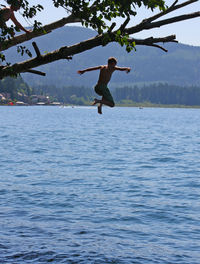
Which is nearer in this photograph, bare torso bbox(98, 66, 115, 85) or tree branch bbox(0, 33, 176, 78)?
tree branch bbox(0, 33, 176, 78)

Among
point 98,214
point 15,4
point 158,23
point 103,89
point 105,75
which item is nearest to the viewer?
point 15,4

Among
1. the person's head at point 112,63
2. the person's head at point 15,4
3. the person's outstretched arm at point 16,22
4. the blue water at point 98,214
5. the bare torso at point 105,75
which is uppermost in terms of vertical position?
the person's head at point 15,4

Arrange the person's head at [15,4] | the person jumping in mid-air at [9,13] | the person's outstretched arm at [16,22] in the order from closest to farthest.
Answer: the person's head at [15,4]
the person jumping in mid-air at [9,13]
the person's outstretched arm at [16,22]

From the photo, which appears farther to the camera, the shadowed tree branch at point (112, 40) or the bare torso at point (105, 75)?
the bare torso at point (105, 75)

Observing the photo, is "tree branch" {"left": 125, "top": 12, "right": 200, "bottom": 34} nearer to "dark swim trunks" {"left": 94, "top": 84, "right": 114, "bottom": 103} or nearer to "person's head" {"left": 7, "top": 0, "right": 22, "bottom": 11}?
"dark swim trunks" {"left": 94, "top": 84, "right": 114, "bottom": 103}

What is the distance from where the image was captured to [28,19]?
11930 millimetres

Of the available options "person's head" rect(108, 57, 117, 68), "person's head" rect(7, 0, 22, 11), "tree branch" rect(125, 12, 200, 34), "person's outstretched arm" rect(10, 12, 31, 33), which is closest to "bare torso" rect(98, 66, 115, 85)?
"person's head" rect(108, 57, 117, 68)

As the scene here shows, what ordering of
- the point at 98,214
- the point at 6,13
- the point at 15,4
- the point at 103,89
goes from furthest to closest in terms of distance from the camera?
the point at 98,214, the point at 103,89, the point at 6,13, the point at 15,4

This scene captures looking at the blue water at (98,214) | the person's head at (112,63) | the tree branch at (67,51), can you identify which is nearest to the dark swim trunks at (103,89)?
the person's head at (112,63)

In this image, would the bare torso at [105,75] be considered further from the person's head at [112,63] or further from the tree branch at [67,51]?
the tree branch at [67,51]

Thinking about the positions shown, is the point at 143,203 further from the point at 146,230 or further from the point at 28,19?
the point at 28,19

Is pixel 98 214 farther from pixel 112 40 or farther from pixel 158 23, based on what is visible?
pixel 158 23

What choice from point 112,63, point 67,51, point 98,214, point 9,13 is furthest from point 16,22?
point 98,214

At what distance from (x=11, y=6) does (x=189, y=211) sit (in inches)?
716
